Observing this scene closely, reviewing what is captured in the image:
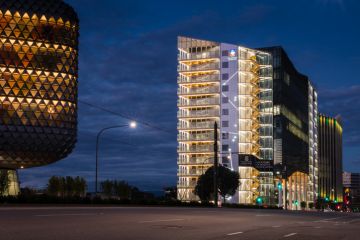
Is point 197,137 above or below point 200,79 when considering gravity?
below

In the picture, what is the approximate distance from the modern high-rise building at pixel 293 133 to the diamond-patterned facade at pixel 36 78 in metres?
51.7

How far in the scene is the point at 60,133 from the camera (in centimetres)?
11069

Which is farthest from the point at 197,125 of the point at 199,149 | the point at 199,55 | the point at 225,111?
the point at 199,55

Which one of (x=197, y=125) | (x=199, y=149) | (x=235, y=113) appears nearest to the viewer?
(x=199, y=149)

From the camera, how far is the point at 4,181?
108 metres

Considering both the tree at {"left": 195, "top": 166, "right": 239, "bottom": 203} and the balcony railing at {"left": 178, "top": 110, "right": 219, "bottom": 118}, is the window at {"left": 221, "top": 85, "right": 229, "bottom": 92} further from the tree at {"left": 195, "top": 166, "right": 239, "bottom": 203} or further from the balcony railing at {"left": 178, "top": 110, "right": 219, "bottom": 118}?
the tree at {"left": 195, "top": 166, "right": 239, "bottom": 203}

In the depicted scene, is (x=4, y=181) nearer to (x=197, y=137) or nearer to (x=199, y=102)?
(x=197, y=137)

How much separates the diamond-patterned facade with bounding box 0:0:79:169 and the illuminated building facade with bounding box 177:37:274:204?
1547 inches

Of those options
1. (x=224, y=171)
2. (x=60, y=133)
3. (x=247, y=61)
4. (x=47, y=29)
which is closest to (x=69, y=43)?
(x=47, y=29)

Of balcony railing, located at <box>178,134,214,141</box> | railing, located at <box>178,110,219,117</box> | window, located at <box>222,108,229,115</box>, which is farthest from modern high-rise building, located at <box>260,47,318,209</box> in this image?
balcony railing, located at <box>178,134,214,141</box>

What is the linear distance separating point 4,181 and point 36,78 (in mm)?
20311

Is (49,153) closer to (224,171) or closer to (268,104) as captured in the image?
(224,171)

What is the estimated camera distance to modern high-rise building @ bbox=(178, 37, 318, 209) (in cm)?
14125

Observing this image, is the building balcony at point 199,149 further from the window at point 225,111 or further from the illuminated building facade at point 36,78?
the illuminated building facade at point 36,78
